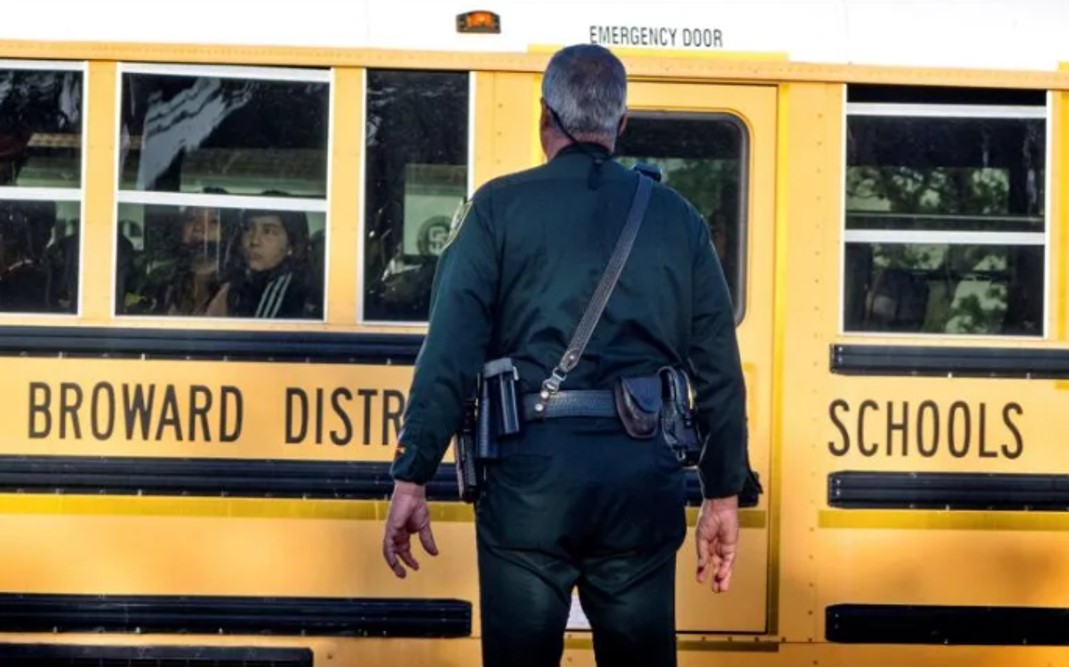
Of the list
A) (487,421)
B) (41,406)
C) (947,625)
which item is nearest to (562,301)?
(487,421)

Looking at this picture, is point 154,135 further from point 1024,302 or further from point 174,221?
point 1024,302

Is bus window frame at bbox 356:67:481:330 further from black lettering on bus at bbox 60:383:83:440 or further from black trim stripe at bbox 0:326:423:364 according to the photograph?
black lettering on bus at bbox 60:383:83:440

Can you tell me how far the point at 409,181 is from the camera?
560 cm

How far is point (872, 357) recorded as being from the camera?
561cm

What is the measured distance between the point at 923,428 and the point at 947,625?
57 cm

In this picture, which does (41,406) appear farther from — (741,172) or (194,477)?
(741,172)

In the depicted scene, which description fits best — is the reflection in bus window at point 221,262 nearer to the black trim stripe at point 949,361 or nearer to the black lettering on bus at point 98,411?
the black lettering on bus at point 98,411

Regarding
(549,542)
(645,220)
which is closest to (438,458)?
(549,542)

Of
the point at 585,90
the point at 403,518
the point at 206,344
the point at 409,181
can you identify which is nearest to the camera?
the point at 403,518

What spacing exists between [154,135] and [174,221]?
248mm

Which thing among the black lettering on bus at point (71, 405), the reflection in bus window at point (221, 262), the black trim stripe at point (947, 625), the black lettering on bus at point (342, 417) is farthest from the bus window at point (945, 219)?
the black lettering on bus at point (71, 405)

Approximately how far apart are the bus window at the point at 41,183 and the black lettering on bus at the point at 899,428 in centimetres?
233

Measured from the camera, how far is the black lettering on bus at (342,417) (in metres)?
5.53

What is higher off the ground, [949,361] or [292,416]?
[949,361]
